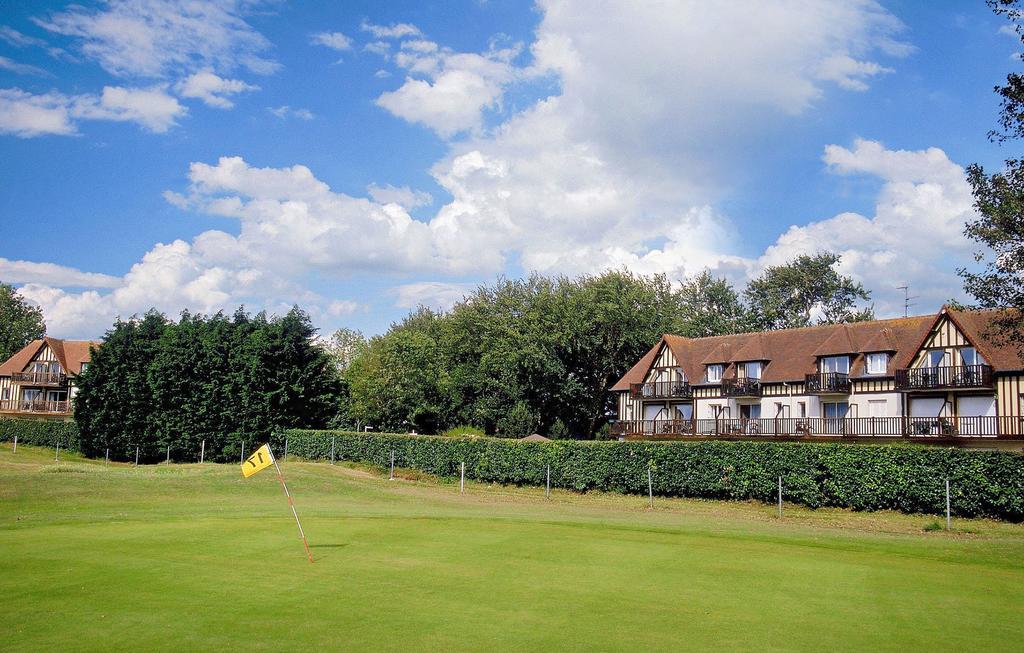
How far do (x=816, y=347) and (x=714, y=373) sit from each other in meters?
7.65

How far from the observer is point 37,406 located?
297 feet

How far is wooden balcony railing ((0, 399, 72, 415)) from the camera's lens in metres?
89.7

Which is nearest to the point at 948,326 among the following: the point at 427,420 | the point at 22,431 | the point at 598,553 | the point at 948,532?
the point at 948,532

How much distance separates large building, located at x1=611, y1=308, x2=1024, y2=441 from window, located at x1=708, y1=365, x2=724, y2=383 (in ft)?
0.33

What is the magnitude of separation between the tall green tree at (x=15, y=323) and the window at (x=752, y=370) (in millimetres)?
104513

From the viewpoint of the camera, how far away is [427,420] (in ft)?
247

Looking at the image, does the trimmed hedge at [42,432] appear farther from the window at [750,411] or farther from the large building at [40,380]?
the window at [750,411]

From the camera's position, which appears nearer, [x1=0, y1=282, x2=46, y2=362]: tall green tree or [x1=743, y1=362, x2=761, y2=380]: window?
[x1=743, y1=362, x2=761, y2=380]: window

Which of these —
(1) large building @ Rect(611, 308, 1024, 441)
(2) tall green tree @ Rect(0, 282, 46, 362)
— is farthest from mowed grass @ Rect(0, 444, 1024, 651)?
(2) tall green tree @ Rect(0, 282, 46, 362)

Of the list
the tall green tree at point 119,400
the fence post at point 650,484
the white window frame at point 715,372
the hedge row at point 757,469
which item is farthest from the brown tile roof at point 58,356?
the fence post at point 650,484

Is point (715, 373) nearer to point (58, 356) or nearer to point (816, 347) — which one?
point (816, 347)

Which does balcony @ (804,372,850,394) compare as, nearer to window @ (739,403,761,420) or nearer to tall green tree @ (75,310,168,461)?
window @ (739,403,761,420)

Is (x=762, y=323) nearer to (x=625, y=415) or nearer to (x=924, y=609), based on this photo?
(x=625, y=415)

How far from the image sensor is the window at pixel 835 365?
53.5m
